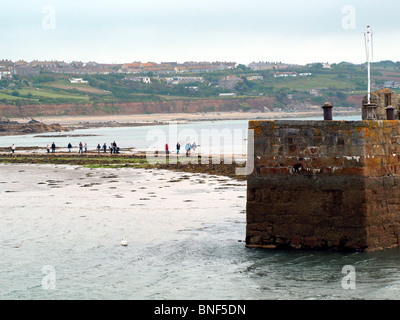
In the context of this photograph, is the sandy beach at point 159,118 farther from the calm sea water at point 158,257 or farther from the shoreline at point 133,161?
the calm sea water at point 158,257

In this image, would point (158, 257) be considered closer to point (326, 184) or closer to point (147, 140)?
point (326, 184)

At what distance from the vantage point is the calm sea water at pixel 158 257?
1546 centimetres

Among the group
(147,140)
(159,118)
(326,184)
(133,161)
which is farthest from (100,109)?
(326,184)

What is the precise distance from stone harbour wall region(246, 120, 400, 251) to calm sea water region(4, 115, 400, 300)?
1.68ft

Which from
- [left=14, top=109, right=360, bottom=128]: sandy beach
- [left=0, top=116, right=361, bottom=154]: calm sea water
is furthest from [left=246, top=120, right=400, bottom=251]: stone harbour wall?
[left=14, top=109, right=360, bottom=128]: sandy beach

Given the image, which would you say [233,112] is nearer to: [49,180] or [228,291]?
[49,180]

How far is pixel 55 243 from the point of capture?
67.8 ft

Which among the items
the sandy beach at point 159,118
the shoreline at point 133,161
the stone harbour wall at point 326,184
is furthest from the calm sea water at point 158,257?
the sandy beach at point 159,118

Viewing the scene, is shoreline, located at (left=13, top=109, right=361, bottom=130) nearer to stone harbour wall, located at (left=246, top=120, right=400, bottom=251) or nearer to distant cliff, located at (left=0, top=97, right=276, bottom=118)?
distant cliff, located at (left=0, top=97, right=276, bottom=118)

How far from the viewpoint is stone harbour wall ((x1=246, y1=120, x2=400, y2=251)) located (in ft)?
55.0

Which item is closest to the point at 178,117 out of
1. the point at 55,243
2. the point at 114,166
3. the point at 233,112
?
the point at 233,112

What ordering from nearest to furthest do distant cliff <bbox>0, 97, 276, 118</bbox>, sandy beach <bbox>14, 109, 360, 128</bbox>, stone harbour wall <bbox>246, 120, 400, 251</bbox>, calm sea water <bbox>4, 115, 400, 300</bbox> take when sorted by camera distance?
calm sea water <bbox>4, 115, 400, 300</bbox> → stone harbour wall <bbox>246, 120, 400, 251</bbox> → sandy beach <bbox>14, 109, 360, 128</bbox> → distant cliff <bbox>0, 97, 276, 118</bbox>

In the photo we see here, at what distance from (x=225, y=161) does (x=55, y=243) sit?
85.1 feet

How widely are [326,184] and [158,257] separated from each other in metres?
4.92
